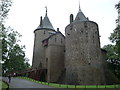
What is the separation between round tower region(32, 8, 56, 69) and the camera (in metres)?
36.2

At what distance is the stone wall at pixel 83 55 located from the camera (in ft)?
84.6

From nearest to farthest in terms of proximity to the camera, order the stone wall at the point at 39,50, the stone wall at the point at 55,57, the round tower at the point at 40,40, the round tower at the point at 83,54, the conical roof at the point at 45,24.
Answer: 1. the round tower at the point at 83,54
2. the stone wall at the point at 55,57
3. the stone wall at the point at 39,50
4. the round tower at the point at 40,40
5. the conical roof at the point at 45,24

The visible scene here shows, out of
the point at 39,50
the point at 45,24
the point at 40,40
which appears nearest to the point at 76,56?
the point at 39,50

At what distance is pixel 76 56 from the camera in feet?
90.1

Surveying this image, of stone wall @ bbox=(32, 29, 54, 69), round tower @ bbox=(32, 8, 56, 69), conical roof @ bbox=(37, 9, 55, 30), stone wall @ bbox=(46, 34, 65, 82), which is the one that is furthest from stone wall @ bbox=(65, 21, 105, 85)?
conical roof @ bbox=(37, 9, 55, 30)

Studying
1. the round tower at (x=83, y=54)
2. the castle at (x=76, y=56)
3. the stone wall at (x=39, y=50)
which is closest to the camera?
the round tower at (x=83, y=54)

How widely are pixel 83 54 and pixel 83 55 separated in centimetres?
20

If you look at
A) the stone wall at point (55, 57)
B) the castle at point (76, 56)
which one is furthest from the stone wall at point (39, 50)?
the stone wall at point (55, 57)

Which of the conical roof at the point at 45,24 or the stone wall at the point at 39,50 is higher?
the conical roof at the point at 45,24

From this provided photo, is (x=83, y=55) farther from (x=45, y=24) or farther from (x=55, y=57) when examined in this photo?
(x=45, y=24)

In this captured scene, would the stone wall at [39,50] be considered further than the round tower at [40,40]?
No

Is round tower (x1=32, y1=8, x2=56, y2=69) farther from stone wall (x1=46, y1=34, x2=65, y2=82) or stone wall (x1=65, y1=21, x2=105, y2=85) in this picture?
stone wall (x1=65, y1=21, x2=105, y2=85)

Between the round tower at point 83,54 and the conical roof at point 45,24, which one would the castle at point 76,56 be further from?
the conical roof at point 45,24

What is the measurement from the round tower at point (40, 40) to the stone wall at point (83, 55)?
9400 millimetres
